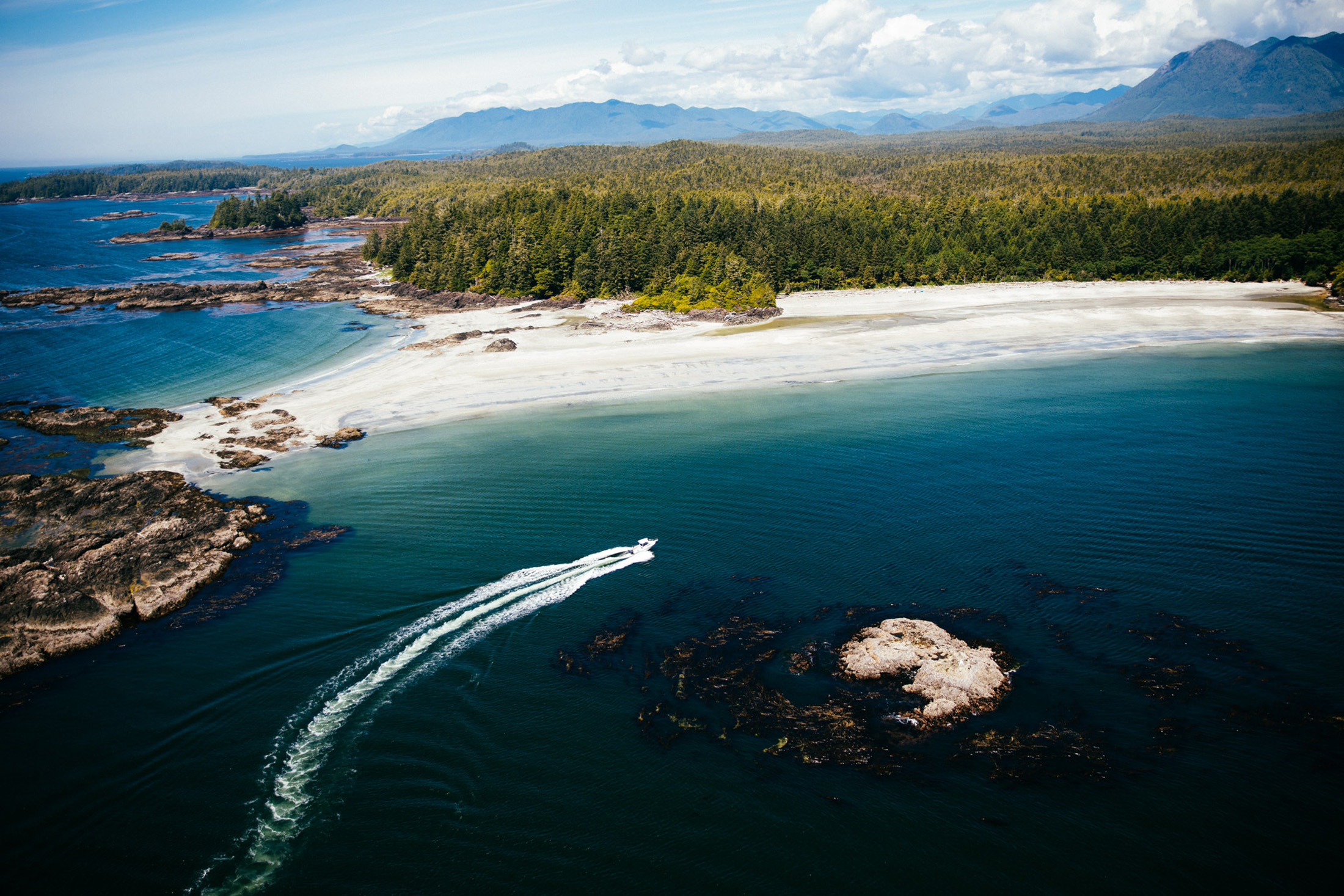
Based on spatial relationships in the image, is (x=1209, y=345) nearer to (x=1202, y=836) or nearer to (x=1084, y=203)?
(x=1084, y=203)

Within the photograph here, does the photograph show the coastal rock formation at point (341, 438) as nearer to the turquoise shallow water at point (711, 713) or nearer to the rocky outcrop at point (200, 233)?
the turquoise shallow water at point (711, 713)

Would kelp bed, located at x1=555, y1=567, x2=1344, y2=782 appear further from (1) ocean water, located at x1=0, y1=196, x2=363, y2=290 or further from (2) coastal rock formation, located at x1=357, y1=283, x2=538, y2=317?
(1) ocean water, located at x1=0, y1=196, x2=363, y2=290

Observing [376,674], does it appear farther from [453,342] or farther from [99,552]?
[453,342]

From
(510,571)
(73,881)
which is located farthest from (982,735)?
(73,881)

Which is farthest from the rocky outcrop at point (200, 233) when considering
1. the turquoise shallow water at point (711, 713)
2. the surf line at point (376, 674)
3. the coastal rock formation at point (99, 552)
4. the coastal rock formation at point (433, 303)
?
the surf line at point (376, 674)

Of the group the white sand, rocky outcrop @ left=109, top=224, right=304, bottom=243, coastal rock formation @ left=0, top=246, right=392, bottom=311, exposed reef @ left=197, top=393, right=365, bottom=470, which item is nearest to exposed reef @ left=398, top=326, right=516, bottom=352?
the white sand

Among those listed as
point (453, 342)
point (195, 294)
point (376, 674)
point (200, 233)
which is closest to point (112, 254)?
point (200, 233)
